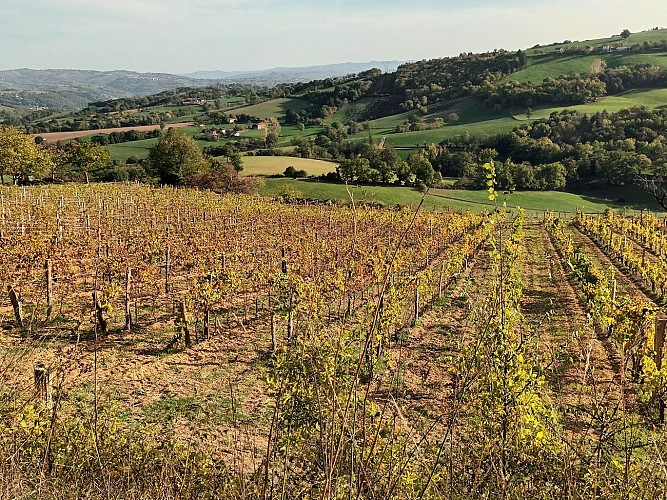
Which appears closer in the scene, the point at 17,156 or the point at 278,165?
A: the point at 17,156

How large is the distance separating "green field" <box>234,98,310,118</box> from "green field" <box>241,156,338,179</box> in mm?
44140

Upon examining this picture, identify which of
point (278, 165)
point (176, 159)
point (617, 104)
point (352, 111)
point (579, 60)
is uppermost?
point (579, 60)

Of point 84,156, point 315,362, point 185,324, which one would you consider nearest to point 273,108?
point 84,156

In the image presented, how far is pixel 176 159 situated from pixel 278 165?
15.2 m

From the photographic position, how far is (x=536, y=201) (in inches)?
1741

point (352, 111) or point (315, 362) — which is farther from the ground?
point (352, 111)

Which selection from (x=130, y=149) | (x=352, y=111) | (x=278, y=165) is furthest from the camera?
(x=352, y=111)

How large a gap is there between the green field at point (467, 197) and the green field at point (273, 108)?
60180 mm

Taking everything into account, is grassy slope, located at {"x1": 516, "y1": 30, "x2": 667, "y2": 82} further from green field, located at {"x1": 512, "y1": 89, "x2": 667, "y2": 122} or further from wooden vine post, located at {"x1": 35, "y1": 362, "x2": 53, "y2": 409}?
wooden vine post, located at {"x1": 35, "y1": 362, "x2": 53, "y2": 409}

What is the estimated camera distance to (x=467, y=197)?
45094 millimetres

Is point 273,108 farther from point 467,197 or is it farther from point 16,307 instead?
point 16,307

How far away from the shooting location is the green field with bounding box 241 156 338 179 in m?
53.1

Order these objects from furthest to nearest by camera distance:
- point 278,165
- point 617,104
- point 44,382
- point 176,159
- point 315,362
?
point 617,104 < point 278,165 < point 176,159 < point 44,382 < point 315,362

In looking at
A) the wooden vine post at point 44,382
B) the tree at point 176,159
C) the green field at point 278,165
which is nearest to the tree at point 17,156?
the tree at point 176,159
